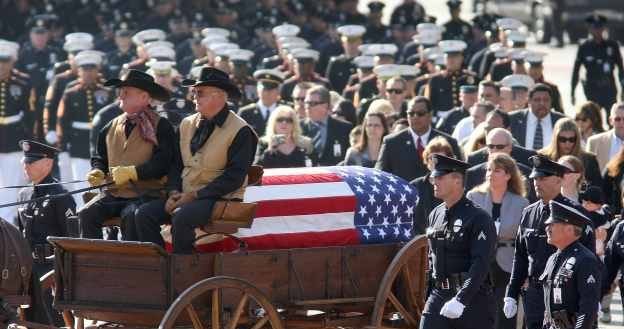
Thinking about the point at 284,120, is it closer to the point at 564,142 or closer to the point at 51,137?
the point at 564,142

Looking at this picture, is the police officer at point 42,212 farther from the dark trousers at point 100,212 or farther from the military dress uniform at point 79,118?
the military dress uniform at point 79,118

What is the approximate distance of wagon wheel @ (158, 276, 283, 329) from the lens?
11.8 metres

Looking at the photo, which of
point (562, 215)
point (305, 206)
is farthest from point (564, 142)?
point (562, 215)

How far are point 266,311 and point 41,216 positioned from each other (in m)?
3.06

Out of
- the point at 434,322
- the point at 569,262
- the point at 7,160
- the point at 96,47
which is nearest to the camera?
the point at 569,262

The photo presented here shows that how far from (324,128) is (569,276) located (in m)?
8.48

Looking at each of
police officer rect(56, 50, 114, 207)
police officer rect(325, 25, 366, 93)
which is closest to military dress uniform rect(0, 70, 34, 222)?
police officer rect(56, 50, 114, 207)

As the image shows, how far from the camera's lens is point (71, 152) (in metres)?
22.7

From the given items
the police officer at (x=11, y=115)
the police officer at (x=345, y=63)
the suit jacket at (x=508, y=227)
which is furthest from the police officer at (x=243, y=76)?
the suit jacket at (x=508, y=227)

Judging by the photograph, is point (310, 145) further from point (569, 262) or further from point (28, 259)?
point (569, 262)

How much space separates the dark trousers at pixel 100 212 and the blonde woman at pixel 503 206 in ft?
9.93

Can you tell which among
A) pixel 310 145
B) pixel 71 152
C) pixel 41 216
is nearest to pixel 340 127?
pixel 310 145

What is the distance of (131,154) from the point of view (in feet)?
41.7

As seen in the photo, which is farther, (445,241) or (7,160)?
(7,160)
